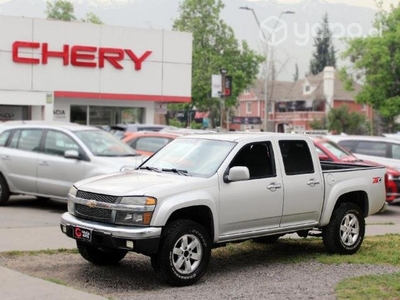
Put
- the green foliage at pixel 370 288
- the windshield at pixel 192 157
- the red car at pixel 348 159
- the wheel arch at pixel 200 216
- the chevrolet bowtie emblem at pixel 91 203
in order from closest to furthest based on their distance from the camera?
the green foliage at pixel 370 288, the chevrolet bowtie emblem at pixel 91 203, the wheel arch at pixel 200 216, the windshield at pixel 192 157, the red car at pixel 348 159

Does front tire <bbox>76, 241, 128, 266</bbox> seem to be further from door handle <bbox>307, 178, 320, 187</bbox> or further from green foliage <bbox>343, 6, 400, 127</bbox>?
green foliage <bbox>343, 6, 400, 127</bbox>

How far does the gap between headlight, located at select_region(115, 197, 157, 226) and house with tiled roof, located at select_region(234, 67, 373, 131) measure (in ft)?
227

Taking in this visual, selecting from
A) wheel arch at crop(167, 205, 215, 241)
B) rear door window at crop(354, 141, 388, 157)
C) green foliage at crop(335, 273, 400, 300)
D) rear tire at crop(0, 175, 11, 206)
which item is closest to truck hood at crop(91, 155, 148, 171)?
rear tire at crop(0, 175, 11, 206)

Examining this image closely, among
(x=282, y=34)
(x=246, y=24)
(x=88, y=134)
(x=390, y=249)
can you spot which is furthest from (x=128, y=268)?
(x=246, y=24)

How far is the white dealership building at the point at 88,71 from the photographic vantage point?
29172 mm

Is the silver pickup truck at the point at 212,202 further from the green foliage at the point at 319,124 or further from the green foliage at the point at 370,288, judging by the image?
the green foliage at the point at 319,124

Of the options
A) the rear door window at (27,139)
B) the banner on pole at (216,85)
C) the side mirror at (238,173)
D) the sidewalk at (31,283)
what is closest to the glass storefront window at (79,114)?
the banner on pole at (216,85)

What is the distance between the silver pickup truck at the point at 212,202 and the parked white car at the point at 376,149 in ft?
25.6

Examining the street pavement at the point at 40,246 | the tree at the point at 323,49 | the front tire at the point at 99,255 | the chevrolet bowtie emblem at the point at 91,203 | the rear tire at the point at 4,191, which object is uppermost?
the tree at the point at 323,49

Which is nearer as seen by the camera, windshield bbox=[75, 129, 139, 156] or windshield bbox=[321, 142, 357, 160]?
windshield bbox=[75, 129, 139, 156]

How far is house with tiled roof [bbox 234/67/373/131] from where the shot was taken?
7994 cm

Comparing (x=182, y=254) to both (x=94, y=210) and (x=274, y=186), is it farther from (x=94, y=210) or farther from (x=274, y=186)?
(x=274, y=186)

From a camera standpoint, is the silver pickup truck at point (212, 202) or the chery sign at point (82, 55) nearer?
the silver pickup truck at point (212, 202)

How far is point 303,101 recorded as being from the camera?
8444 cm
